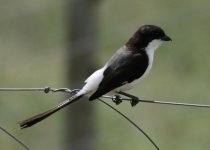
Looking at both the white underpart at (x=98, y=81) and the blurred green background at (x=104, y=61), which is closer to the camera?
the white underpart at (x=98, y=81)

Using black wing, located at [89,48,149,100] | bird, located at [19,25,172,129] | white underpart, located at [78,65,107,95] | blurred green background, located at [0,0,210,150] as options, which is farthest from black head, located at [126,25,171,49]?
blurred green background, located at [0,0,210,150]

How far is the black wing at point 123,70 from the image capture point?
27.9ft

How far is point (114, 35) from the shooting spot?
55.9ft

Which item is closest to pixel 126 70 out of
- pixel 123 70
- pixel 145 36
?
pixel 123 70

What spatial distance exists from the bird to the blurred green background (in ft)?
12.5

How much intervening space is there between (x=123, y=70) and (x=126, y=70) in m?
0.03

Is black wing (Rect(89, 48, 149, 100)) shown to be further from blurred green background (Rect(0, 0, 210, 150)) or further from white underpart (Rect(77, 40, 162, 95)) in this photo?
blurred green background (Rect(0, 0, 210, 150))

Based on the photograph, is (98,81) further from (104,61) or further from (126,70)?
(104,61)

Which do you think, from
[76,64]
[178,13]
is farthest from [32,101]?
[76,64]

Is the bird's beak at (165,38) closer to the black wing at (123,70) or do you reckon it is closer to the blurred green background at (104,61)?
the black wing at (123,70)

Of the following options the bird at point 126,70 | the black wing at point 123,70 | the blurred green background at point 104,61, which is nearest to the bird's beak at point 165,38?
the bird at point 126,70

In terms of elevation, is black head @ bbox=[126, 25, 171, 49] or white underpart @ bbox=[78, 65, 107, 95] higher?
black head @ bbox=[126, 25, 171, 49]

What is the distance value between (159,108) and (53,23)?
3816mm

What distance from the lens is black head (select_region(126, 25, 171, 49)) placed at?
8859 mm
